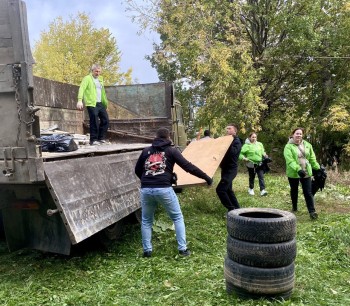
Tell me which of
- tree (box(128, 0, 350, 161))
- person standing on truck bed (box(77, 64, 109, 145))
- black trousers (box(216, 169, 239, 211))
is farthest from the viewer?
tree (box(128, 0, 350, 161))

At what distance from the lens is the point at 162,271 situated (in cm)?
414

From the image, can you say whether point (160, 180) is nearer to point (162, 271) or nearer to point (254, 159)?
point (162, 271)

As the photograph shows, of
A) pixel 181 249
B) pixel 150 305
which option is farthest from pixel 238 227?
pixel 181 249

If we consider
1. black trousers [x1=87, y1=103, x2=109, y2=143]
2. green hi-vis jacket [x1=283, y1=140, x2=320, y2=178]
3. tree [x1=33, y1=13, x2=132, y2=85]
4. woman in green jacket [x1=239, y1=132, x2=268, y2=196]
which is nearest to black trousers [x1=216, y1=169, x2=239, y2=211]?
green hi-vis jacket [x1=283, y1=140, x2=320, y2=178]

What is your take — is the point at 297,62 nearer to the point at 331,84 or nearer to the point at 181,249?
the point at 331,84

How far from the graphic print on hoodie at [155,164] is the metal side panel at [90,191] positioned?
18.8 inches

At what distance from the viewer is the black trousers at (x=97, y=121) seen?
22.5ft

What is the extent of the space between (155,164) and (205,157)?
1.81 metres

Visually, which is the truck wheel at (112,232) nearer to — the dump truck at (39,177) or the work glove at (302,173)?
the dump truck at (39,177)

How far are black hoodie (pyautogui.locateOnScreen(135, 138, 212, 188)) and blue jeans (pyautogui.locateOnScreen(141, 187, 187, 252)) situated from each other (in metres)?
0.07

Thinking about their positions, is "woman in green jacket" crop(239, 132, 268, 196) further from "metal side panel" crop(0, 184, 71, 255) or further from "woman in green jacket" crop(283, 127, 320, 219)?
"metal side panel" crop(0, 184, 71, 255)

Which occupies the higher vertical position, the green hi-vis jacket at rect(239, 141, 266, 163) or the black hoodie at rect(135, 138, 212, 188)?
the black hoodie at rect(135, 138, 212, 188)

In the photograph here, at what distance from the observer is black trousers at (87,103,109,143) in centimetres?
685

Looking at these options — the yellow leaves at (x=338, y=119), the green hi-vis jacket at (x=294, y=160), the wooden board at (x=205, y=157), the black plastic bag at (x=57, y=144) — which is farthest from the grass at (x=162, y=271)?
the yellow leaves at (x=338, y=119)
